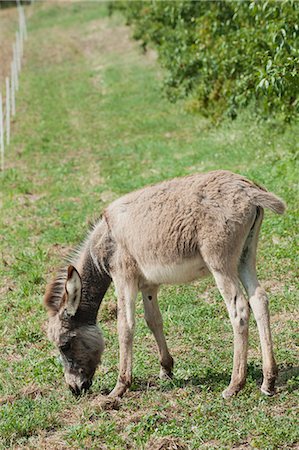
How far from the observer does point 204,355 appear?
671 centimetres

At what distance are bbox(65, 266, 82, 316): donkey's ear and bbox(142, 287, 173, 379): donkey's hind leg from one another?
26.7 inches

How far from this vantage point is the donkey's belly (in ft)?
19.1

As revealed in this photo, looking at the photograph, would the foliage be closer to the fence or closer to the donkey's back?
the donkey's back

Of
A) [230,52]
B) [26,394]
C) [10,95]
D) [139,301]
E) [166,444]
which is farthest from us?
[10,95]

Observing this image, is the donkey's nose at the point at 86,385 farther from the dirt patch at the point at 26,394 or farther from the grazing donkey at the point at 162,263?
the dirt patch at the point at 26,394

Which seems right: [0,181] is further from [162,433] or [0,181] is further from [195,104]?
[162,433]

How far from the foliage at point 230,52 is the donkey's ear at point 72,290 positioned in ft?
12.3

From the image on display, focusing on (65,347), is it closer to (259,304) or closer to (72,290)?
(72,290)

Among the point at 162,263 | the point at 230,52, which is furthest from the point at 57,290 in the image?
the point at 230,52

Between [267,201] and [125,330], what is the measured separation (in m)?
1.65


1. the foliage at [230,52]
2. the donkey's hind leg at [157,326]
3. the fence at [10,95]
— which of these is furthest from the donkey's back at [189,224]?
the fence at [10,95]

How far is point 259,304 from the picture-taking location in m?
5.73

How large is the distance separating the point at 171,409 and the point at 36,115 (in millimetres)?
18464

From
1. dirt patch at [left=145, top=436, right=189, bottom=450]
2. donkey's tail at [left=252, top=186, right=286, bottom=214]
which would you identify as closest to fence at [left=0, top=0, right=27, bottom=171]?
donkey's tail at [left=252, top=186, right=286, bottom=214]
